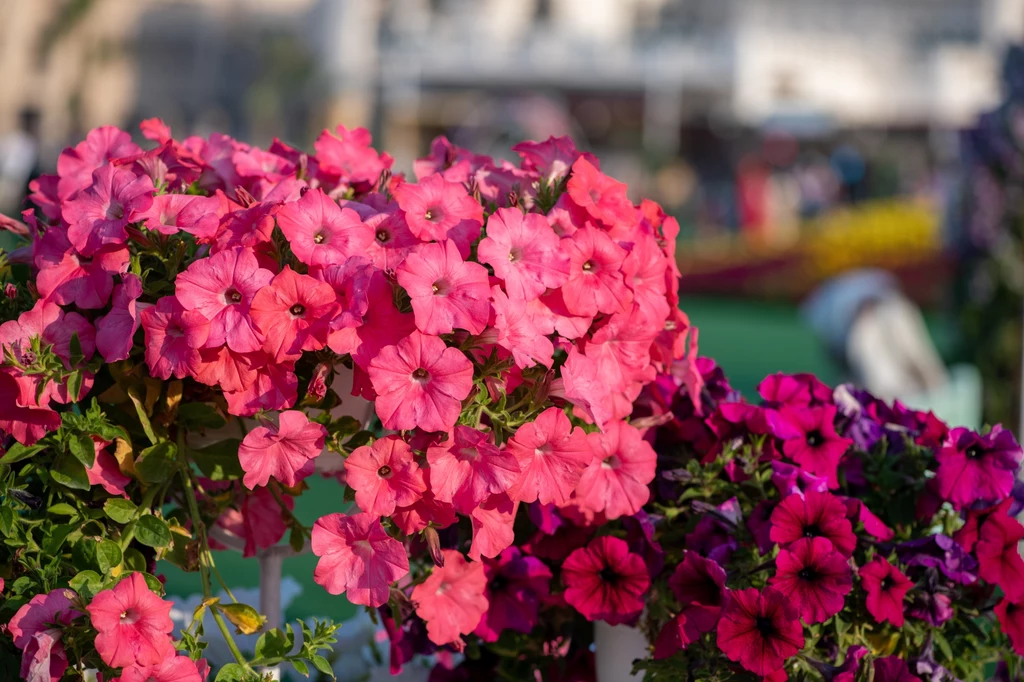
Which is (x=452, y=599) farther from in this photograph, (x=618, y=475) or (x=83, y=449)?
(x=83, y=449)

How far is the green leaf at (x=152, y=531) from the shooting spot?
1.16 m

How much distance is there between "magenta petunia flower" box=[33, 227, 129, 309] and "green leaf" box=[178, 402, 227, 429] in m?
0.15

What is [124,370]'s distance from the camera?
1201 mm

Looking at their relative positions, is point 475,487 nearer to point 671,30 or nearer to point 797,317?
point 797,317

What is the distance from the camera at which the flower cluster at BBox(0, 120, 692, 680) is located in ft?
3.70

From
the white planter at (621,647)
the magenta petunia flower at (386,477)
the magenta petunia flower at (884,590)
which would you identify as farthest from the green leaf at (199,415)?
the magenta petunia flower at (884,590)

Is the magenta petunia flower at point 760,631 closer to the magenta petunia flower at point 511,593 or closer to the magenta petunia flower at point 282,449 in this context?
the magenta petunia flower at point 511,593

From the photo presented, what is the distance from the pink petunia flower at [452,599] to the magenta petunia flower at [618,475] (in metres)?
0.17

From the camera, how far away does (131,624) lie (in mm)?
1098

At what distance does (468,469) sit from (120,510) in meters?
0.39

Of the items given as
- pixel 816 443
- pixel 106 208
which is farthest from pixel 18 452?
pixel 816 443

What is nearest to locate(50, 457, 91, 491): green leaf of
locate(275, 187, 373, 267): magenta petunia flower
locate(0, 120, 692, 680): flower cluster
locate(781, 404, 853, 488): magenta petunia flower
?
locate(0, 120, 692, 680): flower cluster

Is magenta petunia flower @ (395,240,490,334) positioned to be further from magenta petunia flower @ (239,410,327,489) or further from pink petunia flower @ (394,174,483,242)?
magenta petunia flower @ (239,410,327,489)

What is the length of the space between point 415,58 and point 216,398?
38.7m
